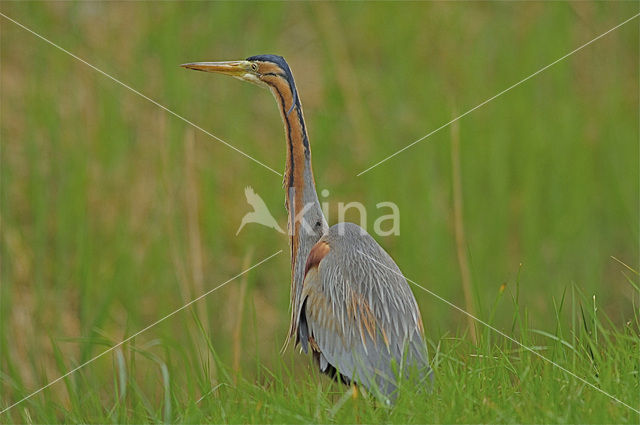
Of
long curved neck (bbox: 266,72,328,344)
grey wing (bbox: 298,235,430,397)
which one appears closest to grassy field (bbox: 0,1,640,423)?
long curved neck (bbox: 266,72,328,344)

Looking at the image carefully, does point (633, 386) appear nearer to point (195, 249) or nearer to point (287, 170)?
point (287, 170)

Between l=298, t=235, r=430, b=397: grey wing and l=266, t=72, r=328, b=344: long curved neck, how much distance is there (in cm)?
9

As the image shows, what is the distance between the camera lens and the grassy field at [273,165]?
4.93 meters

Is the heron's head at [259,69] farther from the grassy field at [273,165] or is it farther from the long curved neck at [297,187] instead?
the grassy field at [273,165]

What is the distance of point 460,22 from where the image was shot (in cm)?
589

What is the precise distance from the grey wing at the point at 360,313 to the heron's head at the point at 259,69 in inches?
22.9

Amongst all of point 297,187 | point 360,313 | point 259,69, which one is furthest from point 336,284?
point 259,69

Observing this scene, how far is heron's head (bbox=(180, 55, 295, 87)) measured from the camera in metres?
2.82

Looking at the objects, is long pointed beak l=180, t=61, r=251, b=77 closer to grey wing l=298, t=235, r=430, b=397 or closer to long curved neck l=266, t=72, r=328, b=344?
long curved neck l=266, t=72, r=328, b=344

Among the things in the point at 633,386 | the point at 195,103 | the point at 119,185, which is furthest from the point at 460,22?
the point at 633,386

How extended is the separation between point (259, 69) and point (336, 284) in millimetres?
741

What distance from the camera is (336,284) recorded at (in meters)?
2.86

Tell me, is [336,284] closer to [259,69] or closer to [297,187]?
[297,187]

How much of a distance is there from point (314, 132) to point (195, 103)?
0.77 m
